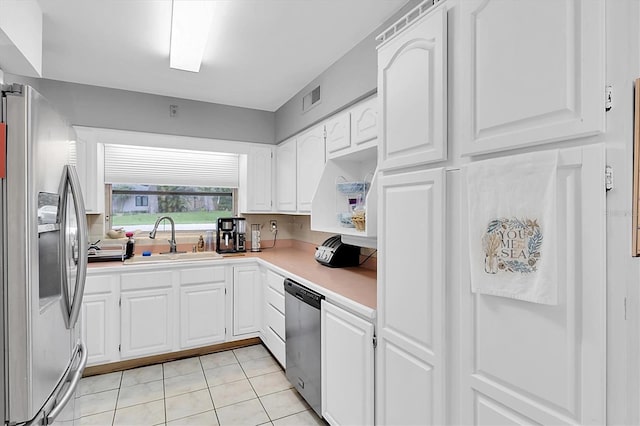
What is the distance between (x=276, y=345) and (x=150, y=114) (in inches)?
101

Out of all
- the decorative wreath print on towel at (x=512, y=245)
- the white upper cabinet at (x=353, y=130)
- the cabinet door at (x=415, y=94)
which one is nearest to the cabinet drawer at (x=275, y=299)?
the white upper cabinet at (x=353, y=130)

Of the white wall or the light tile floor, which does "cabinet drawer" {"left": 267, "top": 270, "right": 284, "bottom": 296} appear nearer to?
the light tile floor

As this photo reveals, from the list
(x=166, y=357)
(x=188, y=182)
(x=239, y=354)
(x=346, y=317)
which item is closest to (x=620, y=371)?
(x=346, y=317)

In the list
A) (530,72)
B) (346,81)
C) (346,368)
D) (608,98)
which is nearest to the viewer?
(608,98)

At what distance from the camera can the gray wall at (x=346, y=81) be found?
2176mm

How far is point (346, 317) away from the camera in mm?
1842

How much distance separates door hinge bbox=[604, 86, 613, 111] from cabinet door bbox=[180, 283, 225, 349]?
10.2ft

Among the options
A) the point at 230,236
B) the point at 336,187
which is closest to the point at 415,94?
the point at 336,187

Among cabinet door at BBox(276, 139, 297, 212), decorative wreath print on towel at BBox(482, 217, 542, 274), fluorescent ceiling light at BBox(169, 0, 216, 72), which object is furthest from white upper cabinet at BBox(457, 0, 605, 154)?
cabinet door at BBox(276, 139, 297, 212)

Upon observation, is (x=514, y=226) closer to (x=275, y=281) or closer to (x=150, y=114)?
(x=275, y=281)

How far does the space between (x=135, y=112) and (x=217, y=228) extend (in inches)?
55.1

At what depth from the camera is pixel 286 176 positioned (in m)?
3.64

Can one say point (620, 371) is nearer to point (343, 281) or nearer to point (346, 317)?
point (346, 317)

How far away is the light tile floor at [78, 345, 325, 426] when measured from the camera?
2250mm
